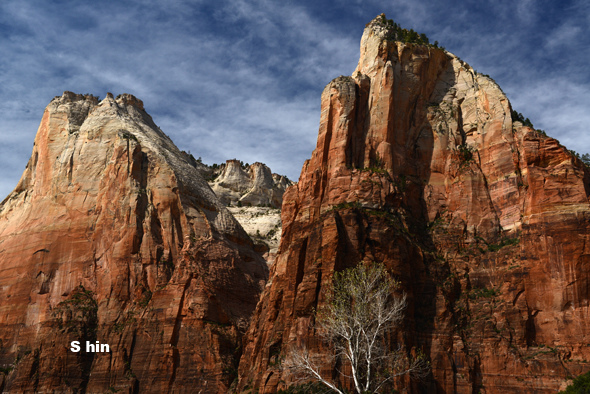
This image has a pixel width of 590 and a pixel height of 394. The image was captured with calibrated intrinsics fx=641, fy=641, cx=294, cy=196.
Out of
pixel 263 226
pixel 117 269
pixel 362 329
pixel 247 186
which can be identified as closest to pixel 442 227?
pixel 362 329

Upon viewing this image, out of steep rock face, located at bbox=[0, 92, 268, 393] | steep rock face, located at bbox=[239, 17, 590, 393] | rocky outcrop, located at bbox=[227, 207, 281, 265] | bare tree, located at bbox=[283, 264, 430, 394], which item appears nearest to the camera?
bare tree, located at bbox=[283, 264, 430, 394]

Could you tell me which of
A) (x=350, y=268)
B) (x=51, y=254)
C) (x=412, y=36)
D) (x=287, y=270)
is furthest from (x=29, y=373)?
(x=412, y=36)

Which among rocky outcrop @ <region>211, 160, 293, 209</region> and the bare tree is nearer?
the bare tree

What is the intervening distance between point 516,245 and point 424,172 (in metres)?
14.1

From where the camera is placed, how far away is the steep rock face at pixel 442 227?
54.7 m

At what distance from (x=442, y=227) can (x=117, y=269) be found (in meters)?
41.0

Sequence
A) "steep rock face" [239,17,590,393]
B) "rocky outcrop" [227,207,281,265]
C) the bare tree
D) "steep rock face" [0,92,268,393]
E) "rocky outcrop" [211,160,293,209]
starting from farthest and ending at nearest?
"rocky outcrop" [211,160,293,209] < "rocky outcrop" [227,207,281,265] < "steep rock face" [0,92,268,393] < "steep rock face" [239,17,590,393] < the bare tree

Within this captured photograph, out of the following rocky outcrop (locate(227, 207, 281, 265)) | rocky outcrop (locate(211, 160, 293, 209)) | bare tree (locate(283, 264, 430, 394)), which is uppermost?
rocky outcrop (locate(211, 160, 293, 209))

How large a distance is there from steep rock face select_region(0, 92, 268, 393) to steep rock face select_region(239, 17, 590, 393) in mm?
11294

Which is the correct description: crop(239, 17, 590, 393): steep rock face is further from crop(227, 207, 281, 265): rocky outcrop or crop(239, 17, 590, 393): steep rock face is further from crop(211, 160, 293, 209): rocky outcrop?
crop(211, 160, 293, 209): rocky outcrop

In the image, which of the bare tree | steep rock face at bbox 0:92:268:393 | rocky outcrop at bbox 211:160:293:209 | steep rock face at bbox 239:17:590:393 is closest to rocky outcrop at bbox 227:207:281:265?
steep rock face at bbox 0:92:268:393

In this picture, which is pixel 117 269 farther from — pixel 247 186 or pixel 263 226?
pixel 247 186

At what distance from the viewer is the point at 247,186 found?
138375 mm

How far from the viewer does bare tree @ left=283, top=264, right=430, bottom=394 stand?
5056 centimetres
